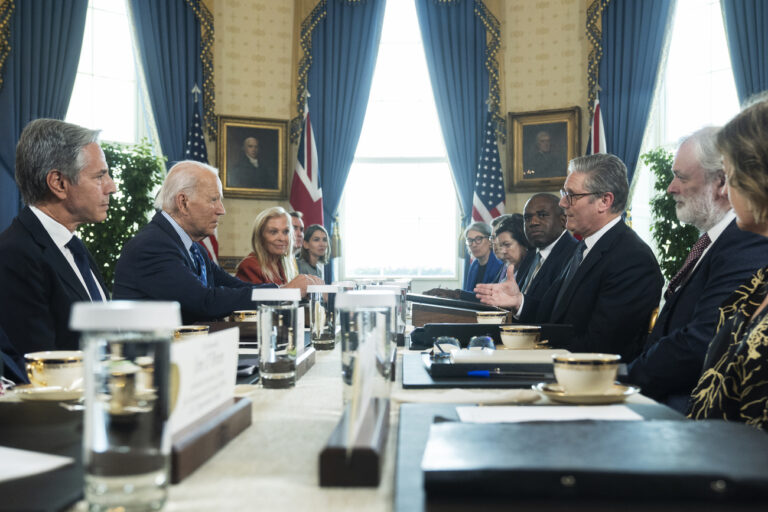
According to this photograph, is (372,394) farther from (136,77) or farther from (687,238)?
(136,77)

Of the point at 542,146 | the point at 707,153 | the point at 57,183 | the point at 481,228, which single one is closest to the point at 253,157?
the point at 481,228

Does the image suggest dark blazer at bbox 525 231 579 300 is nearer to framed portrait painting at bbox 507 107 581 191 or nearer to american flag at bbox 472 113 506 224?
american flag at bbox 472 113 506 224

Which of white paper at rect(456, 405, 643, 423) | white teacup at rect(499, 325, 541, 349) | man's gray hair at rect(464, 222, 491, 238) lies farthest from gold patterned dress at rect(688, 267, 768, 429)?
man's gray hair at rect(464, 222, 491, 238)

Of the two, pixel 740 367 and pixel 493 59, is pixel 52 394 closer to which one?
pixel 740 367

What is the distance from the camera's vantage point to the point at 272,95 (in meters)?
8.61

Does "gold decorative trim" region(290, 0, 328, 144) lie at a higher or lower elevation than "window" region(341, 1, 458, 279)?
higher

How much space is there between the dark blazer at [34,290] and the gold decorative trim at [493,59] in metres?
6.73

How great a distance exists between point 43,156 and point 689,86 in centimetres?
732

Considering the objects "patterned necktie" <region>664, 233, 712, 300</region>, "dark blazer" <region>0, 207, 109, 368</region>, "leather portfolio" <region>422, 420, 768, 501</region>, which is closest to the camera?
"leather portfolio" <region>422, 420, 768, 501</region>

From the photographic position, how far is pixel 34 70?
6.73m

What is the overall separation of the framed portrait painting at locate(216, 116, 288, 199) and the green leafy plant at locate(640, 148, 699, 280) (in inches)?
170

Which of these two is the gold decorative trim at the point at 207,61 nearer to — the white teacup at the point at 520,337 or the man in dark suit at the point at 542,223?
the man in dark suit at the point at 542,223

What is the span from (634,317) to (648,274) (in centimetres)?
19

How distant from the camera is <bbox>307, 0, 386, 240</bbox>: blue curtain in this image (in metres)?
8.59
